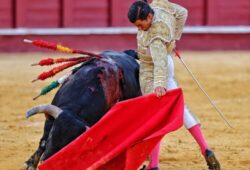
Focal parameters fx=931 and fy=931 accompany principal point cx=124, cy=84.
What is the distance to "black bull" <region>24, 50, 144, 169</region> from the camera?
15.7 ft

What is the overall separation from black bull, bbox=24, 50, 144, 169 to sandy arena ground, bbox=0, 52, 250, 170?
1.82 feet

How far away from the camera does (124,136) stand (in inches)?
192

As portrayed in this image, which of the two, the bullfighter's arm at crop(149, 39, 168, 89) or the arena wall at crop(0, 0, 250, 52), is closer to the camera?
the bullfighter's arm at crop(149, 39, 168, 89)

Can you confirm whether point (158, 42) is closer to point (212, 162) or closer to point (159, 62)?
point (159, 62)

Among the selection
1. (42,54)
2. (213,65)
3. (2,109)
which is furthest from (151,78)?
(42,54)

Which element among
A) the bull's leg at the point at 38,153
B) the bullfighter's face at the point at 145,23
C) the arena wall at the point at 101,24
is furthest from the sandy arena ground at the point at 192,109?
the bullfighter's face at the point at 145,23

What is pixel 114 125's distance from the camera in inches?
193

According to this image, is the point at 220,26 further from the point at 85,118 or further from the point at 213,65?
the point at 85,118

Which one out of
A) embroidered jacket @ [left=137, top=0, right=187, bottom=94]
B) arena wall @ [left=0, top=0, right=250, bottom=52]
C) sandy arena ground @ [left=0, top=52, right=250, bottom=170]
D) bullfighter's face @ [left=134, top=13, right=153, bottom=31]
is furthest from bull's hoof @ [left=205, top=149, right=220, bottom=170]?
arena wall @ [left=0, top=0, right=250, bottom=52]

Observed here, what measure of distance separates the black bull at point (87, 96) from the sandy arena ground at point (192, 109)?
0.56 metres

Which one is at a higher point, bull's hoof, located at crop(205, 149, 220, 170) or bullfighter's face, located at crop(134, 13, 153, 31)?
bullfighter's face, located at crop(134, 13, 153, 31)

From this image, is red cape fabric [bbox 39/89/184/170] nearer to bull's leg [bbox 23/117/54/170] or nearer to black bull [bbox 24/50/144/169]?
black bull [bbox 24/50/144/169]

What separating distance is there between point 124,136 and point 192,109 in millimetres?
3008

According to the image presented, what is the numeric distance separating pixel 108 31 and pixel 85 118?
7233mm
